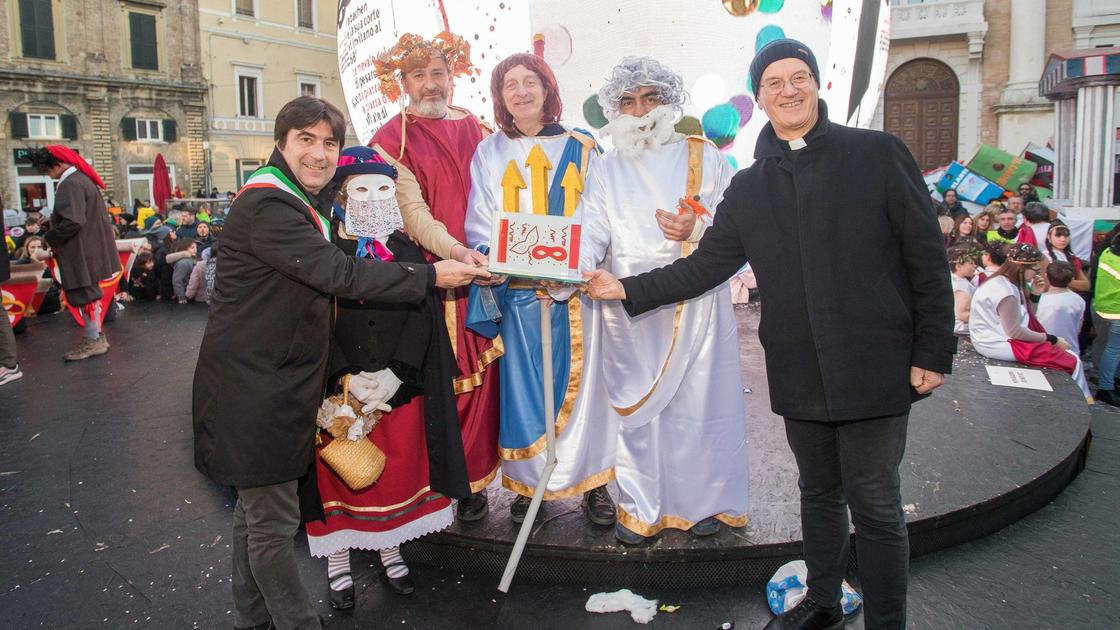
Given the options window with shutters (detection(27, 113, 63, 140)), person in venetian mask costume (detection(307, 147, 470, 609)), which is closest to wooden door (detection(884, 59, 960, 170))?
person in venetian mask costume (detection(307, 147, 470, 609))

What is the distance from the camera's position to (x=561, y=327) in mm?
2752

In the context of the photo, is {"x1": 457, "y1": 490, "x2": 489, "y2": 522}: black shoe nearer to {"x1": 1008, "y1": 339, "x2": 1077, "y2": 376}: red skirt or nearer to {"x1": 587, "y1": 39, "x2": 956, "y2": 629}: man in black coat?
{"x1": 587, "y1": 39, "x2": 956, "y2": 629}: man in black coat

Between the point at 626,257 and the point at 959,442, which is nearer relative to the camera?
the point at 626,257

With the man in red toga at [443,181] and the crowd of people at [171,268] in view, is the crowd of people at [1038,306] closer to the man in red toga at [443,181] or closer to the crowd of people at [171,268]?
the man in red toga at [443,181]

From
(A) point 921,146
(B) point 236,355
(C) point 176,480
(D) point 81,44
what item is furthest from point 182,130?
(B) point 236,355

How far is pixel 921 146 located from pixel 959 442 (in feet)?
68.3

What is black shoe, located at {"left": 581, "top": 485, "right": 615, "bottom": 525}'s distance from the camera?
2777 millimetres

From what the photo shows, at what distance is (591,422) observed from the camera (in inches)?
109

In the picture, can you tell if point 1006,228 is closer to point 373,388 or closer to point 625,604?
point 625,604

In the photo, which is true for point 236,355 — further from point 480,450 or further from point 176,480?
point 176,480

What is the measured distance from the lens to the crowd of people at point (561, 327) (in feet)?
6.31

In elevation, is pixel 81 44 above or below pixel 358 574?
above

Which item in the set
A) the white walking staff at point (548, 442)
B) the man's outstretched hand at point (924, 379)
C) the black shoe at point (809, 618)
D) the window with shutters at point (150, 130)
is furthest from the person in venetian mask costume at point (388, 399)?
the window with shutters at point (150, 130)

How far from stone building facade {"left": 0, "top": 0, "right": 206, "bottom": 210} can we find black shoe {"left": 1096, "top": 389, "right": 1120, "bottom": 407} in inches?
1144
